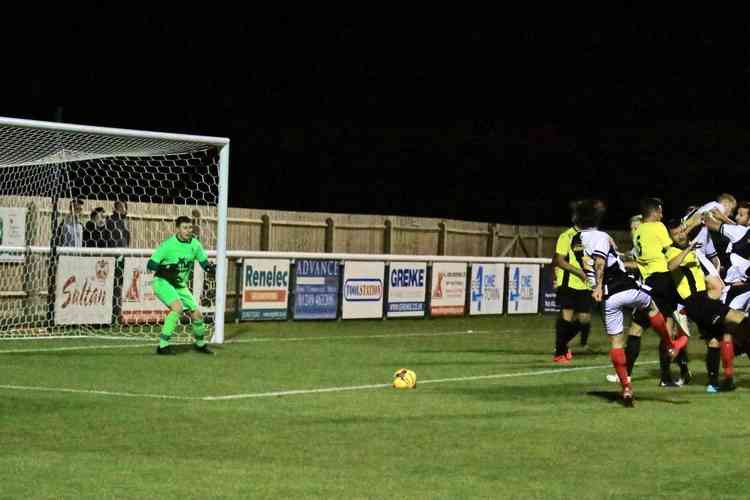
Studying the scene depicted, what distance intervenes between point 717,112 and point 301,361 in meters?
35.7

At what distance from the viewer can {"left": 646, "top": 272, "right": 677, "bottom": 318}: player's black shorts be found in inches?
624

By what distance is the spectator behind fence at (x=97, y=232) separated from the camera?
2394 centimetres

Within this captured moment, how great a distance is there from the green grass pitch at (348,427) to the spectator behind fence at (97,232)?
4183 mm

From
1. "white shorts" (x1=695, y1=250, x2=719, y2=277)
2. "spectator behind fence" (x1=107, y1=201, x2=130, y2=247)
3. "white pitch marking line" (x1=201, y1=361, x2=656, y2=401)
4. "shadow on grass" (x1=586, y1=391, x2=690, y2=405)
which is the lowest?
"white pitch marking line" (x1=201, y1=361, x2=656, y2=401)

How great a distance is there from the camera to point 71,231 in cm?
2344

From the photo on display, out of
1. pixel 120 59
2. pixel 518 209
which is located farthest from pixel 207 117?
pixel 518 209

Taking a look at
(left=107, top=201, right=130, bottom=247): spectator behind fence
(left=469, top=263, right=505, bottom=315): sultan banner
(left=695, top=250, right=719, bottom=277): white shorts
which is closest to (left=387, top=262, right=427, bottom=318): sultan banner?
(left=469, top=263, right=505, bottom=315): sultan banner

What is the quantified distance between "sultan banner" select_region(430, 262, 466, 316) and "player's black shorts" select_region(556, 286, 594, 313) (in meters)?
9.15

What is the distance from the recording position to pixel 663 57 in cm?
5162

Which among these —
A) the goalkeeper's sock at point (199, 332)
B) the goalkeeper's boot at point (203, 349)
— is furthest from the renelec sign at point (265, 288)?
the goalkeeper's sock at point (199, 332)

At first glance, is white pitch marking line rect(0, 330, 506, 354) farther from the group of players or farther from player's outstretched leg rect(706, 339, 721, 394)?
player's outstretched leg rect(706, 339, 721, 394)

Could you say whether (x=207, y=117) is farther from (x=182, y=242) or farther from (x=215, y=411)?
(x=215, y=411)

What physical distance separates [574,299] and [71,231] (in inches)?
337

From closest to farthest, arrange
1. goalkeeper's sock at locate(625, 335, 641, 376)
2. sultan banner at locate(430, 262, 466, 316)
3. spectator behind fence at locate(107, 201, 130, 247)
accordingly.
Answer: goalkeeper's sock at locate(625, 335, 641, 376), spectator behind fence at locate(107, 201, 130, 247), sultan banner at locate(430, 262, 466, 316)
